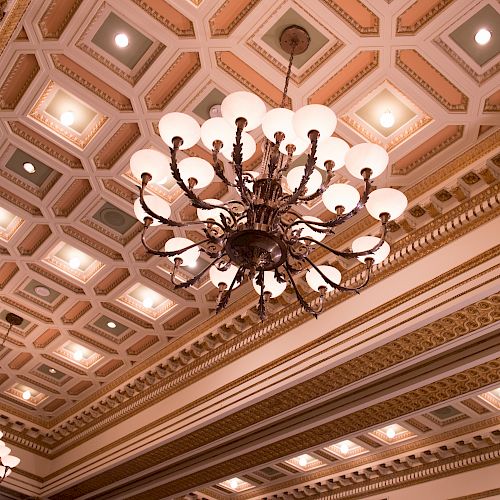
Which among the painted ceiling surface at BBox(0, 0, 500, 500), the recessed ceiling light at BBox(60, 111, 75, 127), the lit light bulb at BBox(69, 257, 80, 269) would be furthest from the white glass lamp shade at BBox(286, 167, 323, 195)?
the lit light bulb at BBox(69, 257, 80, 269)

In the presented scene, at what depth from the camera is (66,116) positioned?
6.18 m

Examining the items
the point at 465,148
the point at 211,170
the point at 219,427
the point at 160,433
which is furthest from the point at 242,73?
the point at 160,433

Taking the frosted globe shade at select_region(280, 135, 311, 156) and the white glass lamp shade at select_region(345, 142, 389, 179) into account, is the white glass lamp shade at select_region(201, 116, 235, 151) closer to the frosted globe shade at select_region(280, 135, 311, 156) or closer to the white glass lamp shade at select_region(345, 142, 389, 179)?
the frosted globe shade at select_region(280, 135, 311, 156)

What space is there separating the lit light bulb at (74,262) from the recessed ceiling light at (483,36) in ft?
17.1

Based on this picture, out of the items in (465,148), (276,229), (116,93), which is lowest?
(276,229)

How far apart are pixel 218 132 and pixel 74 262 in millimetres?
4657

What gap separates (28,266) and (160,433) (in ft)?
9.45

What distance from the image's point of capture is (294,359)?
733cm

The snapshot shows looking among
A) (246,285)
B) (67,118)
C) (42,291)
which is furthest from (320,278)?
(42,291)

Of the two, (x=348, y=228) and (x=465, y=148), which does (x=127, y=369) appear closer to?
(x=348, y=228)

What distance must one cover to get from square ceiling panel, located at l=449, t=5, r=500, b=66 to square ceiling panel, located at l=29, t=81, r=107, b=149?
319 cm

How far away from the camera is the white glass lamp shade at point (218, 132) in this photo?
409 centimetres

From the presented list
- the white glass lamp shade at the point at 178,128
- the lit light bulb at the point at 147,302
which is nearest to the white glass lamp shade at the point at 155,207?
the white glass lamp shade at the point at 178,128

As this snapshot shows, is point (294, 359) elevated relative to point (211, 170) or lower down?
elevated
